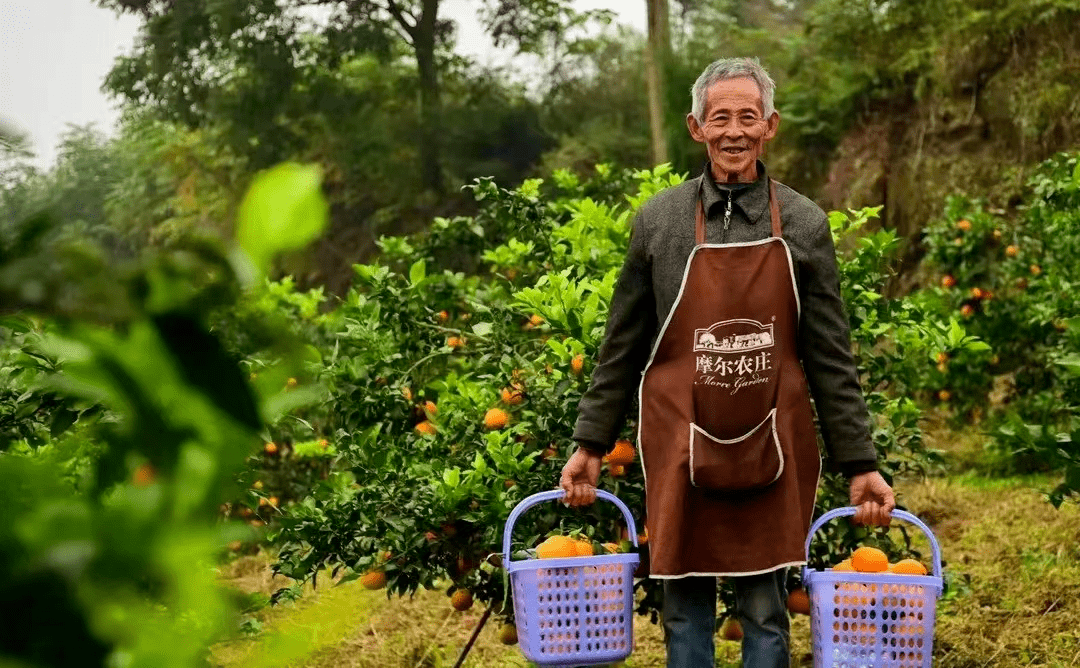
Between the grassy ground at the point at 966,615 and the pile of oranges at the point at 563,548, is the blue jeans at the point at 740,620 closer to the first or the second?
the pile of oranges at the point at 563,548

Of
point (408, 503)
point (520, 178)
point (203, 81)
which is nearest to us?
point (408, 503)

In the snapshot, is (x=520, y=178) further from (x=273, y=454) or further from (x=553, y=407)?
(x=553, y=407)

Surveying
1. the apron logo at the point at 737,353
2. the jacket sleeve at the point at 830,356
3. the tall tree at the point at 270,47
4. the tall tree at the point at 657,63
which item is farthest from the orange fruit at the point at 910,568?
the tall tree at the point at 270,47

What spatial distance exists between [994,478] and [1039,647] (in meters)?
3.29

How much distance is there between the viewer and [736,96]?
301cm

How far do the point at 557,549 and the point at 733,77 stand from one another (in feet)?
3.75

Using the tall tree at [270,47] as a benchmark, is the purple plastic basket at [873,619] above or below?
below

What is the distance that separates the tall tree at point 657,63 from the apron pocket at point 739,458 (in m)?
12.0

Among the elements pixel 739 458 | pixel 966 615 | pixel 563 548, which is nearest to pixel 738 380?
pixel 739 458

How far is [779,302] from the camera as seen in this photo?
9.57 feet

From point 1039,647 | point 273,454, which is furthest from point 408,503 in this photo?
point 273,454

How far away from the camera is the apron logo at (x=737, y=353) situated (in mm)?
2885

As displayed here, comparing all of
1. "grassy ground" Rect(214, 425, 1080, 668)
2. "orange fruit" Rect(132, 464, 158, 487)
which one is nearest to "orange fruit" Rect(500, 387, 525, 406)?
"grassy ground" Rect(214, 425, 1080, 668)

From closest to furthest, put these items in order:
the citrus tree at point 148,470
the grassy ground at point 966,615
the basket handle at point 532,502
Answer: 1. the citrus tree at point 148,470
2. the basket handle at point 532,502
3. the grassy ground at point 966,615
